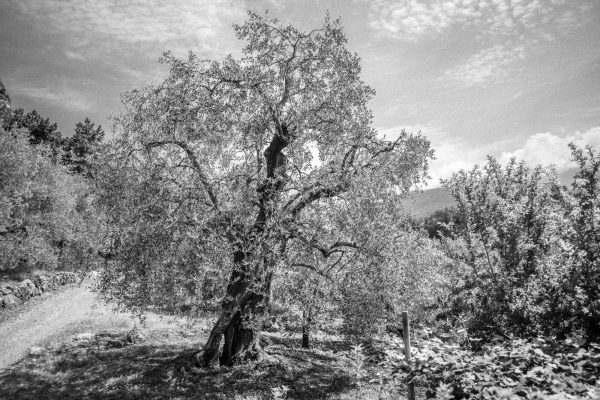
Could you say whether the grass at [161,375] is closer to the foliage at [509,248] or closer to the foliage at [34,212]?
the foliage at [509,248]

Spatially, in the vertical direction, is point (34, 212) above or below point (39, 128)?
below

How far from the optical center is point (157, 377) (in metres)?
14.4

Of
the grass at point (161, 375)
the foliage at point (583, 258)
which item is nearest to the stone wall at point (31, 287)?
the grass at point (161, 375)

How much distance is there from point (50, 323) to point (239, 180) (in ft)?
69.8

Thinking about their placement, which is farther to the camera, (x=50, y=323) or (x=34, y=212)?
(x=34, y=212)

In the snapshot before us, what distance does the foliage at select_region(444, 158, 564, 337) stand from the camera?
9344 mm

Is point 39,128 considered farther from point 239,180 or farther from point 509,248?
point 509,248

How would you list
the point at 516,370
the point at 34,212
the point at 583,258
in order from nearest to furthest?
the point at 516,370, the point at 583,258, the point at 34,212

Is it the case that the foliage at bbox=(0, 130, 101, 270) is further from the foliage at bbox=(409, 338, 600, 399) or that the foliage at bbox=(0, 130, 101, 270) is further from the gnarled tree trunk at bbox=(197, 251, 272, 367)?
the foliage at bbox=(409, 338, 600, 399)

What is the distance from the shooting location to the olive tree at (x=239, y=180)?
44.3 ft

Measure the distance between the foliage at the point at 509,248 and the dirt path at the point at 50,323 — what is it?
20431 millimetres

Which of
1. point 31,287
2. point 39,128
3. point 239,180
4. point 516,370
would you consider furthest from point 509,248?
point 39,128

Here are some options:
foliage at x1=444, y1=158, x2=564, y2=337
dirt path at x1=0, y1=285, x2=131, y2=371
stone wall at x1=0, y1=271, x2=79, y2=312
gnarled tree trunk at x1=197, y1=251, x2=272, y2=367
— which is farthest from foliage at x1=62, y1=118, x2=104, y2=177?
foliage at x1=444, y1=158, x2=564, y2=337

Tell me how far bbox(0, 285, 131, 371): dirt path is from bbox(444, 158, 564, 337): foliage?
2043cm
